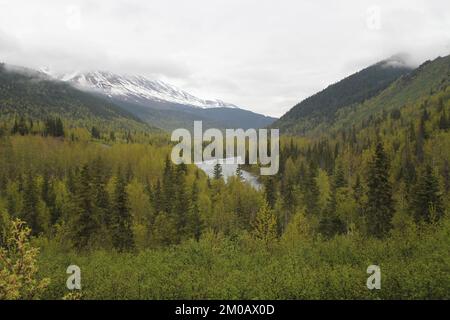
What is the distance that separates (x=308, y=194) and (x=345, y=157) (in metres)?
48.0

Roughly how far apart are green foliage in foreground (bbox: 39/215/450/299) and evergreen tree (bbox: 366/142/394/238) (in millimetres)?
13924

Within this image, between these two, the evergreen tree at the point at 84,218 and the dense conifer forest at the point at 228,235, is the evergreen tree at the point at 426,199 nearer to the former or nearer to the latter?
the dense conifer forest at the point at 228,235

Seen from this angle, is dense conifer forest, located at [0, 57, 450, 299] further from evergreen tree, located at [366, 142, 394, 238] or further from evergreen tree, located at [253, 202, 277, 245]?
evergreen tree, located at [253, 202, 277, 245]

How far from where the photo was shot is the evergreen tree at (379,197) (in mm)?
41281

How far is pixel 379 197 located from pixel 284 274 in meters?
28.1

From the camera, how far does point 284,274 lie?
17641mm

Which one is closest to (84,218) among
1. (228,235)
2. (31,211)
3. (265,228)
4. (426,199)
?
(228,235)

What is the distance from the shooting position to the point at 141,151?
144 meters

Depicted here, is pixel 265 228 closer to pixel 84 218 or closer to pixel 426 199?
pixel 426 199

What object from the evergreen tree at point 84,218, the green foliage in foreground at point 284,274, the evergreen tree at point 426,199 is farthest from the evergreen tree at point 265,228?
the evergreen tree at point 84,218
